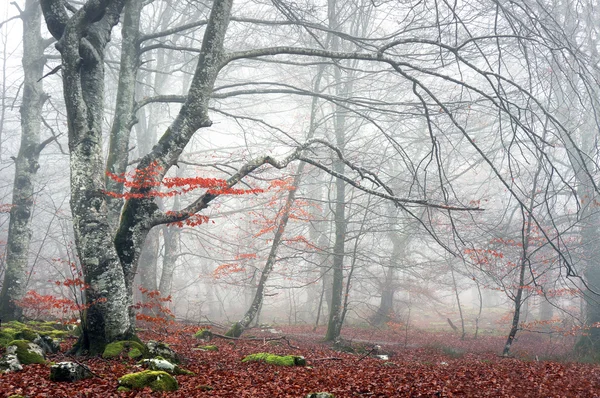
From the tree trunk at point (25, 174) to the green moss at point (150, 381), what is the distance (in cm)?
705

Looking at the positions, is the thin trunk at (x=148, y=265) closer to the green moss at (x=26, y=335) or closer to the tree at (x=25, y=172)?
the tree at (x=25, y=172)

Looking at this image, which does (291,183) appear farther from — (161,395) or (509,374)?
(161,395)

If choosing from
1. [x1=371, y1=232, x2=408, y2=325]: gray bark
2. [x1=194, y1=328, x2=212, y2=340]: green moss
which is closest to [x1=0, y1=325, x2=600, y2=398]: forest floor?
[x1=194, y1=328, x2=212, y2=340]: green moss

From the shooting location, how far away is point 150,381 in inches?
216

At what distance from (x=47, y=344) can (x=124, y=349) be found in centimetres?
167

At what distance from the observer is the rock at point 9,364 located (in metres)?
5.60

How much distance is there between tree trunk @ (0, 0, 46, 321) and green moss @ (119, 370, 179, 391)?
7049mm

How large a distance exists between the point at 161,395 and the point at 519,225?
579 inches

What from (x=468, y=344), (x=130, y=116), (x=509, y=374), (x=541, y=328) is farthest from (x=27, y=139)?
(x=541, y=328)

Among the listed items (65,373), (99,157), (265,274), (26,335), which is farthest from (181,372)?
(265,274)

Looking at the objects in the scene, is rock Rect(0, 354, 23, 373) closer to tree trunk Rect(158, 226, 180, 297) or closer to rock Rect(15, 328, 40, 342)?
rock Rect(15, 328, 40, 342)

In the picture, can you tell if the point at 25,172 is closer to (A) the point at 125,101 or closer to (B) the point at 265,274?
(A) the point at 125,101

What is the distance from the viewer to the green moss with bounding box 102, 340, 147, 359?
6.31 metres

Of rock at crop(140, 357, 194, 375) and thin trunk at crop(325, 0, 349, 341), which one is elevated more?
thin trunk at crop(325, 0, 349, 341)
